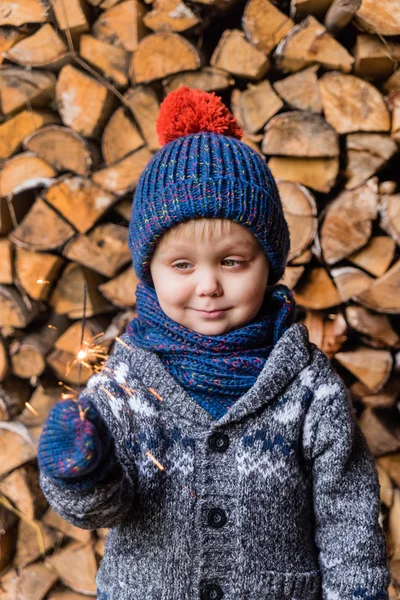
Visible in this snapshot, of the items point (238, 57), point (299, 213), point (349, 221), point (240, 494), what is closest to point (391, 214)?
point (349, 221)

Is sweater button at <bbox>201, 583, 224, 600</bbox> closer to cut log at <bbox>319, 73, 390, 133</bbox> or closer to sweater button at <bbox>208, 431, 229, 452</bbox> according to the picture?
sweater button at <bbox>208, 431, 229, 452</bbox>

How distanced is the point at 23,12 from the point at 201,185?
82cm

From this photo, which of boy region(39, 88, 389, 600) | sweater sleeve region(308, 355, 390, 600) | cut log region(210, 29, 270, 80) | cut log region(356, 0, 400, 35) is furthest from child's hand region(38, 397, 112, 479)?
cut log region(356, 0, 400, 35)

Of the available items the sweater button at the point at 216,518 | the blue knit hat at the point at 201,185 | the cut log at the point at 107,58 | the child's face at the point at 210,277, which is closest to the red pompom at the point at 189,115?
the blue knit hat at the point at 201,185

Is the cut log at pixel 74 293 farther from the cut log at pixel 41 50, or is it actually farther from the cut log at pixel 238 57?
the cut log at pixel 238 57

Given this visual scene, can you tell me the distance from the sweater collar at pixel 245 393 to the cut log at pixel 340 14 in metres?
0.74

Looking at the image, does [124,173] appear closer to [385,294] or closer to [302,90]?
[302,90]

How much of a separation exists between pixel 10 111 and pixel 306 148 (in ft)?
2.44

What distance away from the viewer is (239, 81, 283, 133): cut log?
125cm

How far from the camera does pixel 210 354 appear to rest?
0.87m

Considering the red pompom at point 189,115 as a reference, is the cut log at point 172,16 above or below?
above

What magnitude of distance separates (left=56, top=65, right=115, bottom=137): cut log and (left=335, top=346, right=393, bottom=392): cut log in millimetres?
823

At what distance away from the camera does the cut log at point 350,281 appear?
4.15 feet

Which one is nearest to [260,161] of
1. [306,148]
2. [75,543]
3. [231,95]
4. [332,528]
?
[306,148]
